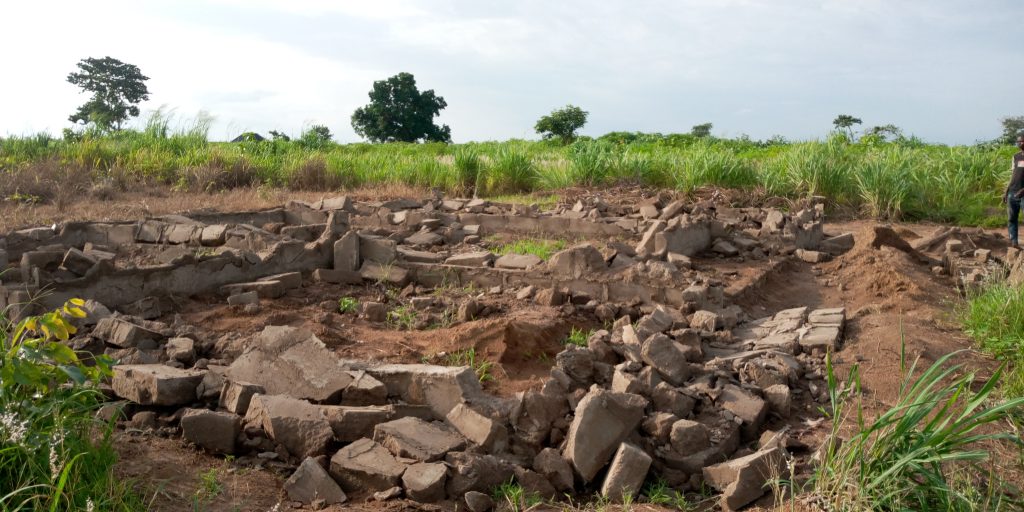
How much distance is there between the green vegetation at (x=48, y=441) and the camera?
118 inches

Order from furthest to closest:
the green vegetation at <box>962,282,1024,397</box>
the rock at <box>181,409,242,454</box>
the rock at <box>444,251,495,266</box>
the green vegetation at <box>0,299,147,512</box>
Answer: the rock at <box>444,251,495,266</box>
the green vegetation at <box>962,282,1024,397</box>
the rock at <box>181,409,242,454</box>
the green vegetation at <box>0,299,147,512</box>

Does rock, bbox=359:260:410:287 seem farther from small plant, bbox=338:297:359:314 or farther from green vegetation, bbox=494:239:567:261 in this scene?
green vegetation, bbox=494:239:567:261

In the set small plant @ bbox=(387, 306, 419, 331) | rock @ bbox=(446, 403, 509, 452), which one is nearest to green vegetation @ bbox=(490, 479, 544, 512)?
rock @ bbox=(446, 403, 509, 452)

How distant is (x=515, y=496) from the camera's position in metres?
3.51

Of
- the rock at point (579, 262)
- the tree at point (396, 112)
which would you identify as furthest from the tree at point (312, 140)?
the rock at point (579, 262)

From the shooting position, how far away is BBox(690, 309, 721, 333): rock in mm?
5895

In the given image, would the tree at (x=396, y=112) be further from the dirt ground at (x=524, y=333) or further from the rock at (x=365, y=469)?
the rock at (x=365, y=469)

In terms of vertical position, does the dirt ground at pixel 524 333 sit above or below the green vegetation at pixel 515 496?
above

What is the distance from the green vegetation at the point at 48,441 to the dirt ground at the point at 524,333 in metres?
0.20

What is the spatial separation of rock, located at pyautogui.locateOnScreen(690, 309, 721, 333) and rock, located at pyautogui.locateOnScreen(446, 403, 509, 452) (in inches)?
93.3

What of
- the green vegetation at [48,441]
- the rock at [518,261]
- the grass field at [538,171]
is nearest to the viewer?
the green vegetation at [48,441]

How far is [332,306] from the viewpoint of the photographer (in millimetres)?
6469

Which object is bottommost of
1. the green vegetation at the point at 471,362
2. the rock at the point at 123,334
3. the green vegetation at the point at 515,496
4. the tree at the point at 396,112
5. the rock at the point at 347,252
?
the green vegetation at the point at 515,496

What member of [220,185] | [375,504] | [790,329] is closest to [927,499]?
[375,504]
